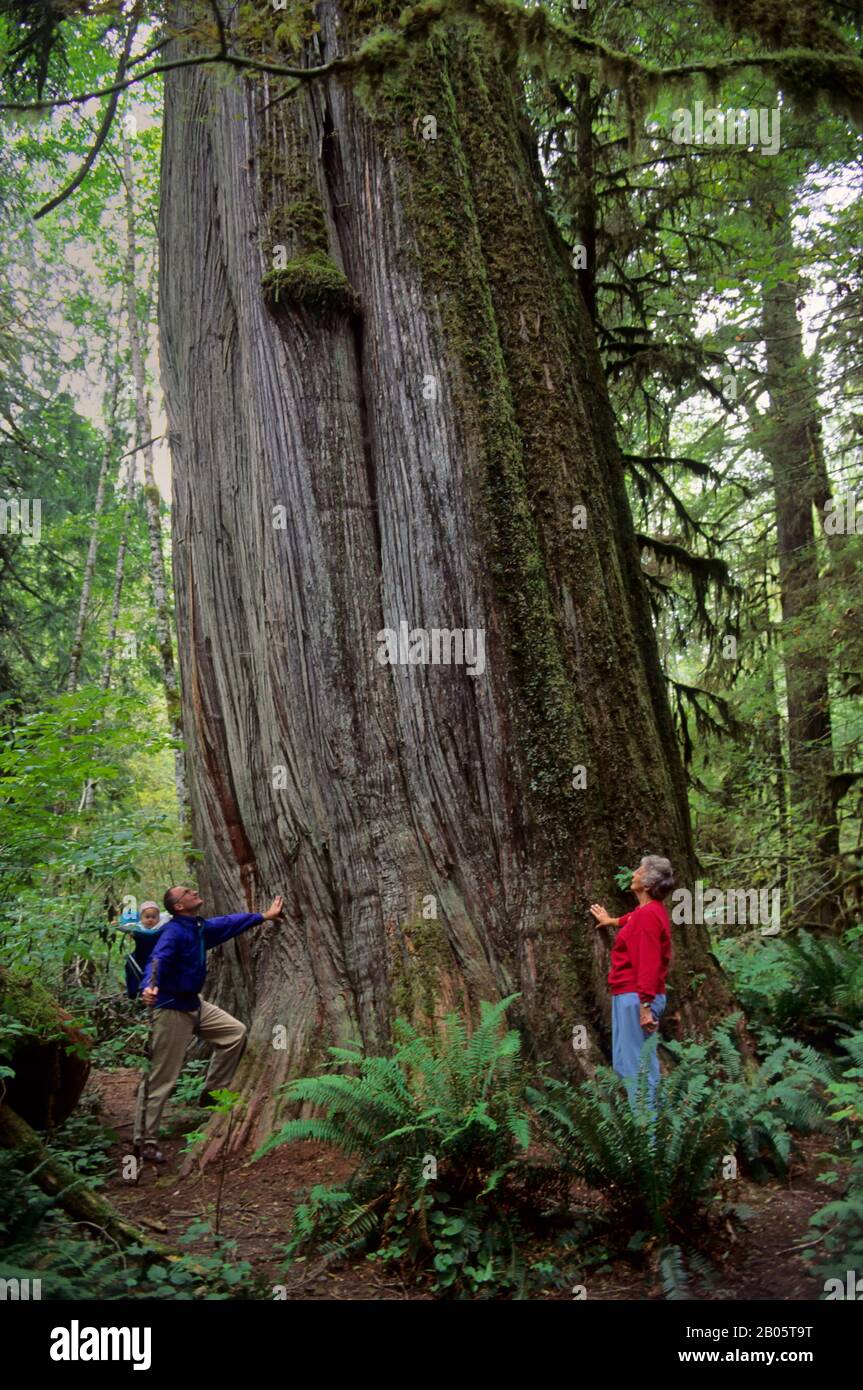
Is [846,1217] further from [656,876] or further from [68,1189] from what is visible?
[68,1189]

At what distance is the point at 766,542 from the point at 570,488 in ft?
22.2

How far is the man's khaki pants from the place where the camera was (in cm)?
656

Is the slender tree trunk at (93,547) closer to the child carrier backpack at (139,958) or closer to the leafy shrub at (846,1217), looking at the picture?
the child carrier backpack at (139,958)

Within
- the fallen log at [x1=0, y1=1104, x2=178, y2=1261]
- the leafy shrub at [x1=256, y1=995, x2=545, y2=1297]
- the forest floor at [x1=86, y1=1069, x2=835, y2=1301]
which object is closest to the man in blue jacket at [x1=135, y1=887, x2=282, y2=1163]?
the forest floor at [x1=86, y1=1069, x2=835, y2=1301]

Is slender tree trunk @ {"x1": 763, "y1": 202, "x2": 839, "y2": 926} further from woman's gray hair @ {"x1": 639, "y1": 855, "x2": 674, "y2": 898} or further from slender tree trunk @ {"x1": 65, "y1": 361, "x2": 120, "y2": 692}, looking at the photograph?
slender tree trunk @ {"x1": 65, "y1": 361, "x2": 120, "y2": 692}

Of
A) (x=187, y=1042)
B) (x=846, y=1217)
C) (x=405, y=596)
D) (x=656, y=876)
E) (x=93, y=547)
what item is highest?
(x=93, y=547)

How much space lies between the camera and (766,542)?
40.3 feet

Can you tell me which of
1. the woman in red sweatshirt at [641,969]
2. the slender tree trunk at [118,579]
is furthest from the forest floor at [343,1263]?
the slender tree trunk at [118,579]

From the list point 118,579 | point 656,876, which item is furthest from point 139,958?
point 118,579

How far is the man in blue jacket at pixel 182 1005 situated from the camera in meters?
6.56

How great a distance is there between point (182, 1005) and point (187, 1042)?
0.92 ft

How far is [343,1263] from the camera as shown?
14.1 feet
